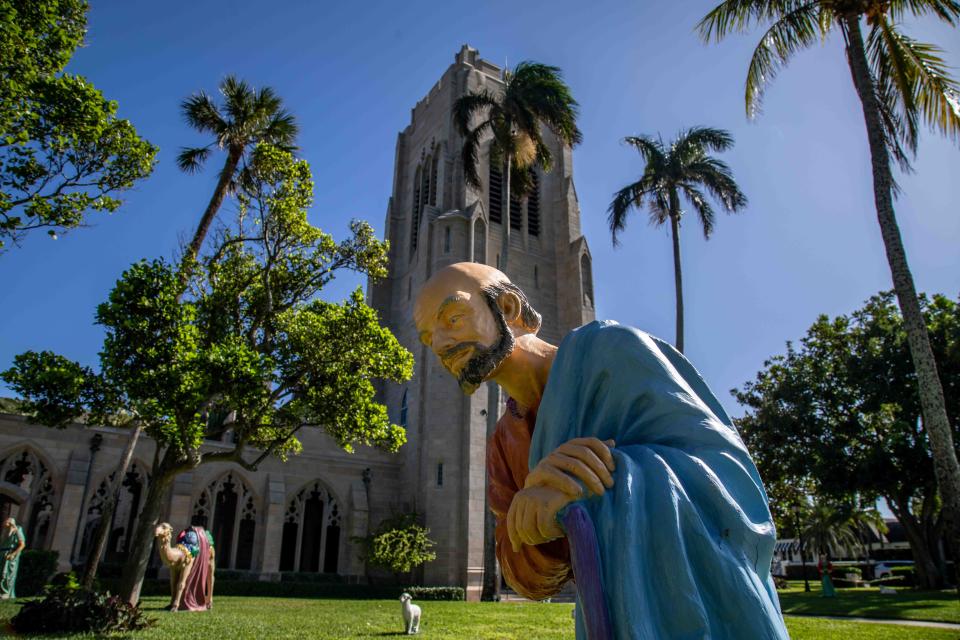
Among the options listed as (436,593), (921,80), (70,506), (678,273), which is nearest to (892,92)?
(921,80)

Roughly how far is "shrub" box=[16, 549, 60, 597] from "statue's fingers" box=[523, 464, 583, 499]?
19761mm

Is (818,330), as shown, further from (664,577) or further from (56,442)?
→ (56,442)

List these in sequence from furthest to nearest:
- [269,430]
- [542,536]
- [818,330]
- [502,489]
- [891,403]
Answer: [818,330] → [891,403] → [269,430] → [502,489] → [542,536]

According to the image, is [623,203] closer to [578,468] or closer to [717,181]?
[717,181]

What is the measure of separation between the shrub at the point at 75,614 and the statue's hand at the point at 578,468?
9.44m

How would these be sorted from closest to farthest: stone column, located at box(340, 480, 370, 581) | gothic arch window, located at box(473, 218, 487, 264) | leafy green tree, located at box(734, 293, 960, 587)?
leafy green tree, located at box(734, 293, 960, 587), stone column, located at box(340, 480, 370, 581), gothic arch window, located at box(473, 218, 487, 264)

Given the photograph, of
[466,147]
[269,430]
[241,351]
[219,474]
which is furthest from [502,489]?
[219,474]

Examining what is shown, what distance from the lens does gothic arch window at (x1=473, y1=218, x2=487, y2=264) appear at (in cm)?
2980

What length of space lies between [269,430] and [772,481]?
21778 millimetres

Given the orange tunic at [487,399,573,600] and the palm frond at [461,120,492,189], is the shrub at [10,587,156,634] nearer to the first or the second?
the orange tunic at [487,399,573,600]

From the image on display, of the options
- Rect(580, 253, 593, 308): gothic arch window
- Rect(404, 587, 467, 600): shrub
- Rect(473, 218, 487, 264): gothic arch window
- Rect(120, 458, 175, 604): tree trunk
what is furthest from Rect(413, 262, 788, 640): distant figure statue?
Rect(580, 253, 593, 308): gothic arch window

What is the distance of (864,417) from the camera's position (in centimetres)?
2295

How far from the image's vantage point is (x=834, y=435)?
2300 centimetres

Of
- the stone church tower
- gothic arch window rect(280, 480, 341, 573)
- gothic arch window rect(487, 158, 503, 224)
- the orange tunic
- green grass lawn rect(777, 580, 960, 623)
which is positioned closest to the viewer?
the orange tunic
